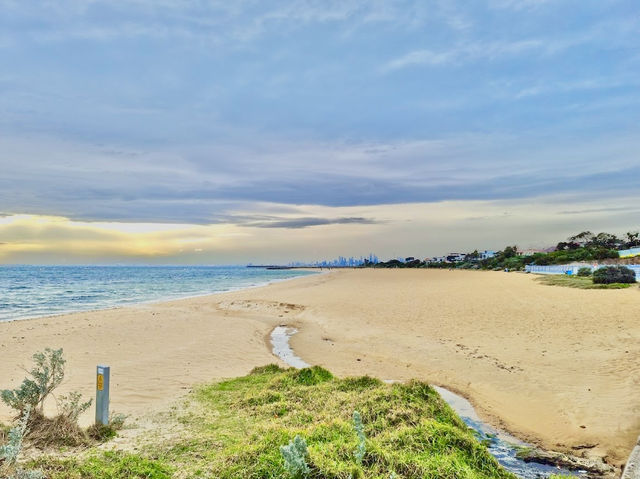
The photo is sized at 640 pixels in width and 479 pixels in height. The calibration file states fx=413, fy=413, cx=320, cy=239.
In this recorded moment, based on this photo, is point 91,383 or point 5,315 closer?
point 91,383

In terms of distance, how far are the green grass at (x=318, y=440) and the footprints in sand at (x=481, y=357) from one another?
5.34 metres

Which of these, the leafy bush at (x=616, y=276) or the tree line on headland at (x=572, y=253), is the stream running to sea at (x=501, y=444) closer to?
the leafy bush at (x=616, y=276)

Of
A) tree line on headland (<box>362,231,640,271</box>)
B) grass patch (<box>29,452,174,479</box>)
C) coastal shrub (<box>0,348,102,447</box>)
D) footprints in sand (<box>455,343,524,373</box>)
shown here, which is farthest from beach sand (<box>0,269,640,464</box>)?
tree line on headland (<box>362,231,640,271</box>)

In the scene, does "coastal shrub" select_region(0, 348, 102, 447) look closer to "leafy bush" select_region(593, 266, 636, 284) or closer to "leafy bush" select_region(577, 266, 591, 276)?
"leafy bush" select_region(593, 266, 636, 284)

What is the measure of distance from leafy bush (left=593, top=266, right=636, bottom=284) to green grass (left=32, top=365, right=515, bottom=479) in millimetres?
31123

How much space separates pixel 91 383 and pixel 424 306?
1776 cm

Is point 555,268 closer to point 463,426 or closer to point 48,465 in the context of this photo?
point 463,426

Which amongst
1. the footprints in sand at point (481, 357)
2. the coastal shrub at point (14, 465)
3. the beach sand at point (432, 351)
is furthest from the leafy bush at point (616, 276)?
the coastal shrub at point (14, 465)

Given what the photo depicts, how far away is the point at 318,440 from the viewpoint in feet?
17.4

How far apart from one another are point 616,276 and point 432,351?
25537mm

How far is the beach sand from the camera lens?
26.7ft

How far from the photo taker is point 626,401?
8.30 metres

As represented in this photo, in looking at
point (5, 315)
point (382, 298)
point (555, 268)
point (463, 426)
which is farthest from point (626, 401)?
point (555, 268)

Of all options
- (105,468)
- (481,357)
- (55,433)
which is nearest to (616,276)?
(481,357)
